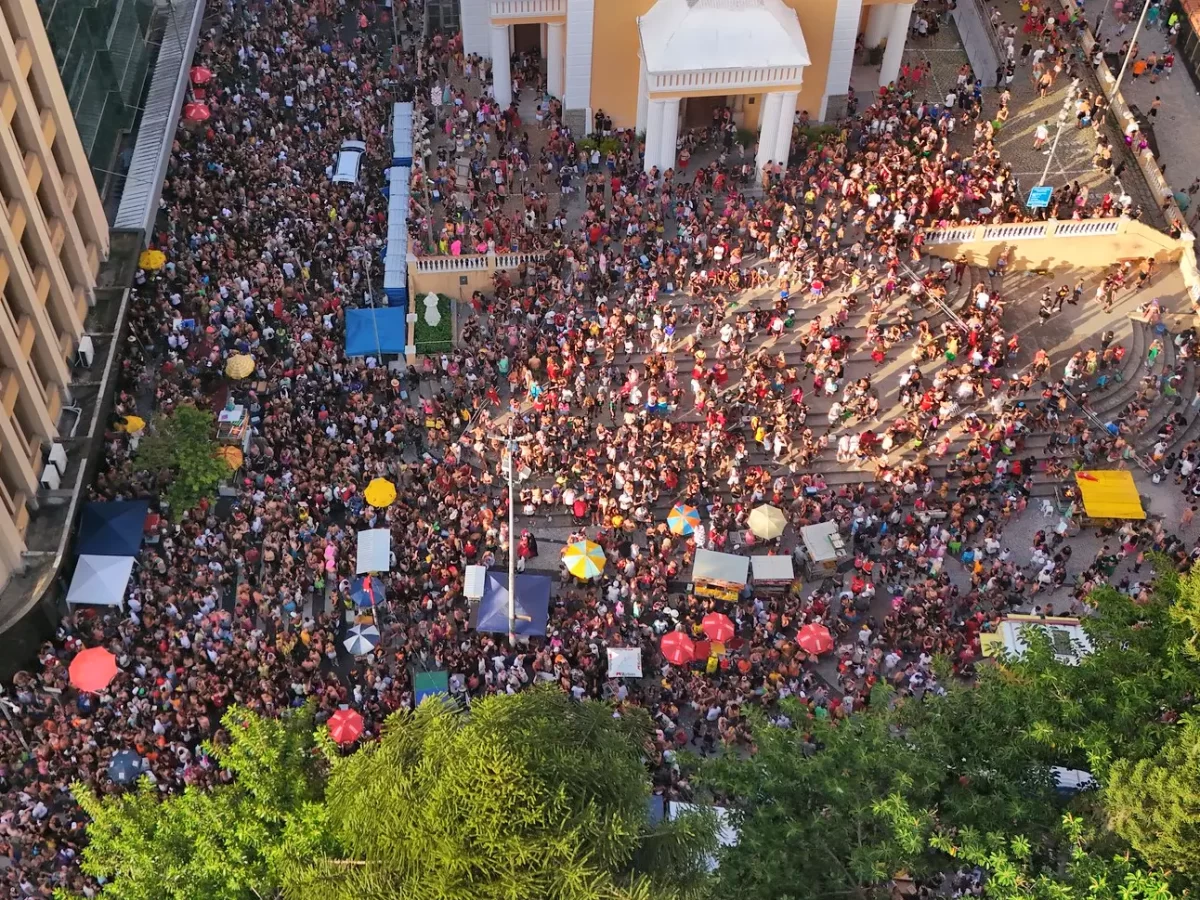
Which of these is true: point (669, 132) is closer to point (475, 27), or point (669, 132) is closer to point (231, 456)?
point (475, 27)

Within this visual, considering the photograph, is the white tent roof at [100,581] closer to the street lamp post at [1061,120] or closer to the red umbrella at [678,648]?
the red umbrella at [678,648]

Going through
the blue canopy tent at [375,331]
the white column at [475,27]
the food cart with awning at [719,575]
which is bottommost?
the food cart with awning at [719,575]

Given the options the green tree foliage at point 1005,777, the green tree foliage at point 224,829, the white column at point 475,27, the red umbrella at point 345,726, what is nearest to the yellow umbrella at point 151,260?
the white column at point 475,27

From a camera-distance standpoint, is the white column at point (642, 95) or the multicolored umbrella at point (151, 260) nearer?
the multicolored umbrella at point (151, 260)

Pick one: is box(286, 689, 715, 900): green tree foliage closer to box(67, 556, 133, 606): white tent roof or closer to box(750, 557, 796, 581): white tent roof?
box(750, 557, 796, 581): white tent roof

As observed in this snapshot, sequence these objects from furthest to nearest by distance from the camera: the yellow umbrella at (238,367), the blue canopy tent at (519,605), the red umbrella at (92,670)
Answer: the yellow umbrella at (238,367) < the blue canopy tent at (519,605) < the red umbrella at (92,670)
